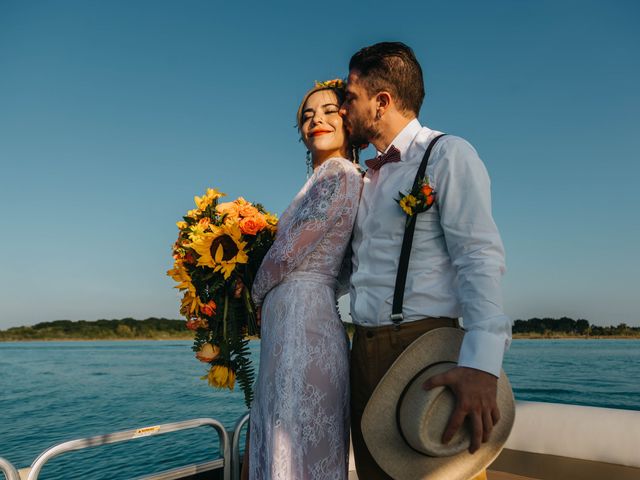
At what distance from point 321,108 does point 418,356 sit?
1167mm

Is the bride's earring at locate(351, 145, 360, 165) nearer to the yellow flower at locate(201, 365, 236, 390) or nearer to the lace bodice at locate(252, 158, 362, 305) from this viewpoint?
the lace bodice at locate(252, 158, 362, 305)

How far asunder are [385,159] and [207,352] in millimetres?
1021

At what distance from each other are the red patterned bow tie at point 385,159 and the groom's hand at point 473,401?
71 cm

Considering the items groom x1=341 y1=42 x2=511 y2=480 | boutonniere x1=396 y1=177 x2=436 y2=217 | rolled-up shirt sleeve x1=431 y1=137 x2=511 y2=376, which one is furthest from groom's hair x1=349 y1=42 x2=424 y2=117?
boutonniere x1=396 y1=177 x2=436 y2=217

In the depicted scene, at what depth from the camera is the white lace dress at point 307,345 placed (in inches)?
62.4

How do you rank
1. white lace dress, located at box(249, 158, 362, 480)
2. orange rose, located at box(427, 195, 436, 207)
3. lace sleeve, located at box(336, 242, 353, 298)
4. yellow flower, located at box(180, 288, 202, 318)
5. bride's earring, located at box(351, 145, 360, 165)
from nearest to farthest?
1. orange rose, located at box(427, 195, 436, 207)
2. white lace dress, located at box(249, 158, 362, 480)
3. lace sleeve, located at box(336, 242, 353, 298)
4. yellow flower, located at box(180, 288, 202, 318)
5. bride's earring, located at box(351, 145, 360, 165)

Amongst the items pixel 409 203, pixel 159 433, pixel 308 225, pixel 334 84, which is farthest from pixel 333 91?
pixel 159 433

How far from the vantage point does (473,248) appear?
133 centimetres

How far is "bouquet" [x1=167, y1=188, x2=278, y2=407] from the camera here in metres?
1.96

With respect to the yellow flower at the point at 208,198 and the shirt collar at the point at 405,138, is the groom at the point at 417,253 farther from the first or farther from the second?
the yellow flower at the point at 208,198

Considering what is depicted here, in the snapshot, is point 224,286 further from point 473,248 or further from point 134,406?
point 134,406

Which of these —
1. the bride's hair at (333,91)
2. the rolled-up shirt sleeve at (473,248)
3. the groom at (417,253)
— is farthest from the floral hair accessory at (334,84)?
the rolled-up shirt sleeve at (473,248)

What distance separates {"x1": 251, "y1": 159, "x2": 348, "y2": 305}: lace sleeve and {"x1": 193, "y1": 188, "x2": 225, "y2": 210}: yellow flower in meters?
0.55

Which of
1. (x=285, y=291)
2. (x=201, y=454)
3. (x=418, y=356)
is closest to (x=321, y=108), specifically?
(x=285, y=291)
